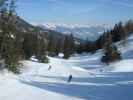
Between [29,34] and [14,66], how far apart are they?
1892 inches

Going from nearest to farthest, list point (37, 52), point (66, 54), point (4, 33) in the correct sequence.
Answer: point (4, 33) < point (37, 52) < point (66, 54)

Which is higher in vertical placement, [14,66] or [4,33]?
[4,33]

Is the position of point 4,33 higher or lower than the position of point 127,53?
higher

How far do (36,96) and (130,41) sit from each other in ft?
410

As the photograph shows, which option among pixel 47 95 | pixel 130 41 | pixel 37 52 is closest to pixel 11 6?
pixel 47 95

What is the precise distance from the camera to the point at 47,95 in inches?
1127

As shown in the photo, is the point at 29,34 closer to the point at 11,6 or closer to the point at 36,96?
the point at 11,6

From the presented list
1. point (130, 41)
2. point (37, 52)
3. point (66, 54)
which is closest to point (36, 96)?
point (37, 52)

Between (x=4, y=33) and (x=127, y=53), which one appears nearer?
(x=4, y=33)

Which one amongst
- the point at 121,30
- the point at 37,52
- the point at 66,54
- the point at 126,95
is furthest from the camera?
the point at 121,30

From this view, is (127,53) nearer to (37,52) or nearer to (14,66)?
(37,52)

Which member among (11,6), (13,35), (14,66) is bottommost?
(14,66)

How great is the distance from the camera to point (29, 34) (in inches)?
3994

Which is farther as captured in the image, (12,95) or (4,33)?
(4,33)
